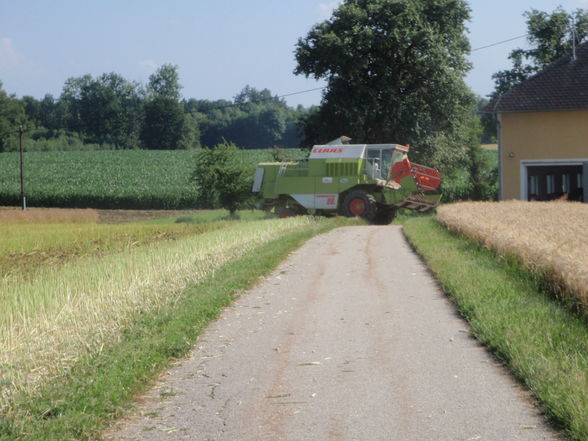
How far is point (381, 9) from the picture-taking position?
43.8 metres

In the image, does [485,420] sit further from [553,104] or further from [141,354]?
[553,104]

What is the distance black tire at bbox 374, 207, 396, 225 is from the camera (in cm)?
3354

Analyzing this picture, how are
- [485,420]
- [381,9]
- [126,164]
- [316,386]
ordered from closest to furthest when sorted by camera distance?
[485,420] → [316,386] → [381,9] → [126,164]

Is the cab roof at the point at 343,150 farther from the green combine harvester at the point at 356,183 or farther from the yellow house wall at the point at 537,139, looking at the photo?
the yellow house wall at the point at 537,139

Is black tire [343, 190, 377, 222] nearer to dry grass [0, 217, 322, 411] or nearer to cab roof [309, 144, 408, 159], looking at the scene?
cab roof [309, 144, 408, 159]

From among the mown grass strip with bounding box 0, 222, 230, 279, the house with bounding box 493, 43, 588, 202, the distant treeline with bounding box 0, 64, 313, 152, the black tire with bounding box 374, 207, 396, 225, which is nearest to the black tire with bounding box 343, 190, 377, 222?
the black tire with bounding box 374, 207, 396, 225

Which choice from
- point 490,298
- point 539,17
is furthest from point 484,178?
point 490,298

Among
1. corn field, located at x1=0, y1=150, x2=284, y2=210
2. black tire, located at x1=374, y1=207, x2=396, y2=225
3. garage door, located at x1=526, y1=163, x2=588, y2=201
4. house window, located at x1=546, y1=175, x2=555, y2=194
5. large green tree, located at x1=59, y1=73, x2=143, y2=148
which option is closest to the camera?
black tire, located at x1=374, y1=207, x2=396, y2=225

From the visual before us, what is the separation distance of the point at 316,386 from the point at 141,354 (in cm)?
181

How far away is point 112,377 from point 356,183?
1016 inches

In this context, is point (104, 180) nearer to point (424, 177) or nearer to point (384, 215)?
point (384, 215)

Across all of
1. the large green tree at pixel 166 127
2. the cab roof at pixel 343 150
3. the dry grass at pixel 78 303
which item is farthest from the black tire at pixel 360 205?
the large green tree at pixel 166 127

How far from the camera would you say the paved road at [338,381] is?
19.8 ft

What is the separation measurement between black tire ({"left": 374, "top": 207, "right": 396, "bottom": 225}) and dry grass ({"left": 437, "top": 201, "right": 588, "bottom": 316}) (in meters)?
7.88
